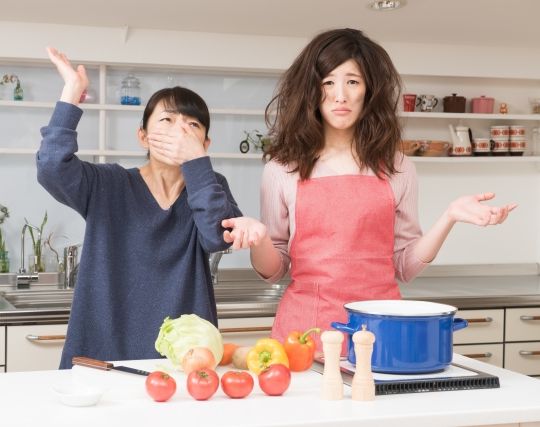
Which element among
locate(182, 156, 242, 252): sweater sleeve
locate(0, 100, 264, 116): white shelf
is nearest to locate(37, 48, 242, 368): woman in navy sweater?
locate(182, 156, 242, 252): sweater sleeve

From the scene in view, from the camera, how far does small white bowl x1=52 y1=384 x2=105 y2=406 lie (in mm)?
1372

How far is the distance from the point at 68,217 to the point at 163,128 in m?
2.03

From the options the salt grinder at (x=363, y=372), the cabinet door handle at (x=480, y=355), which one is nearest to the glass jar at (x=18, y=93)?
the cabinet door handle at (x=480, y=355)

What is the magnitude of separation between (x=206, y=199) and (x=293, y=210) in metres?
0.31

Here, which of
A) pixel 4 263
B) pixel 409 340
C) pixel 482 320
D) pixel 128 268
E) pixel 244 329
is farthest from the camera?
pixel 4 263

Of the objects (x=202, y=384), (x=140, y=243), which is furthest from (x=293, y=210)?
(x=202, y=384)

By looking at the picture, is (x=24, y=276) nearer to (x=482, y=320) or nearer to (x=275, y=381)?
(x=482, y=320)

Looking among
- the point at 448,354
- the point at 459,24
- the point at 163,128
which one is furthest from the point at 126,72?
the point at 448,354

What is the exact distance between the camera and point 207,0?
10.2 feet

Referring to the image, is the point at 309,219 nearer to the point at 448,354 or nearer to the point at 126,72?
the point at 448,354

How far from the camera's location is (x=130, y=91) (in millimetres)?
3809

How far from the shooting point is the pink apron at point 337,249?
200 centimetres

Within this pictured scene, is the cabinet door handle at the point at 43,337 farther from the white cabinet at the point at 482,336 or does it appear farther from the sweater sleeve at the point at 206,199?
the white cabinet at the point at 482,336

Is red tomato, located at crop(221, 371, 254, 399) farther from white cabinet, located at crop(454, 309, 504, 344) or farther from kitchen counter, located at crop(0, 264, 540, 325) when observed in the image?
white cabinet, located at crop(454, 309, 504, 344)
